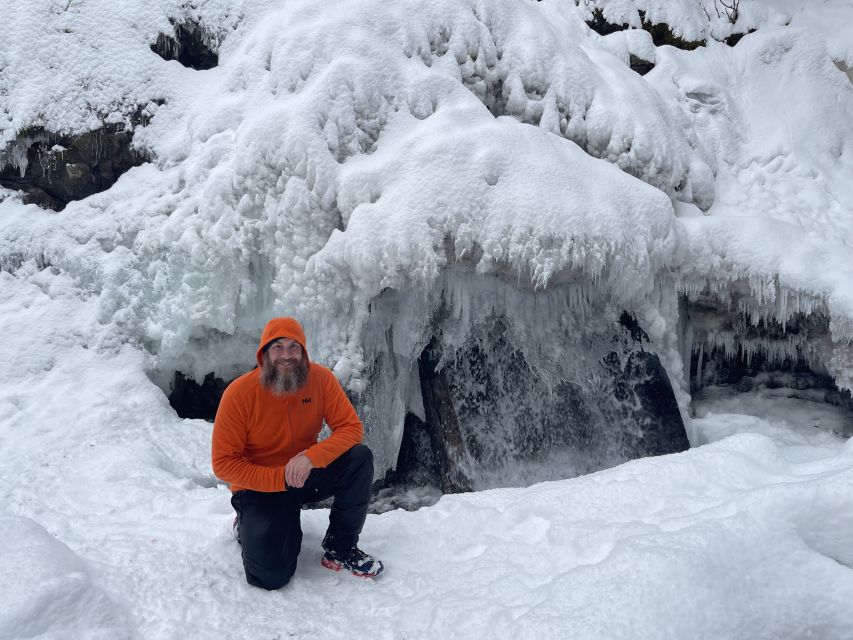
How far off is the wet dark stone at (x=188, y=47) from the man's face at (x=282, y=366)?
16.6 feet

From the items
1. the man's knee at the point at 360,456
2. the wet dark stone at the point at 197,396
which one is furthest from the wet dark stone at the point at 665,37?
the man's knee at the point at 360,456

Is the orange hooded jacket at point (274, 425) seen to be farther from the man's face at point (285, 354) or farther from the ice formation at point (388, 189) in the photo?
the ice formation at point (388, 189)

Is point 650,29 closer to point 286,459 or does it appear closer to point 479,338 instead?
point 479,338

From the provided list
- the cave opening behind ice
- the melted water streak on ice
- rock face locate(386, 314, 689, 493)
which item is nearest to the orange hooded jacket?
the melted water streak on ice

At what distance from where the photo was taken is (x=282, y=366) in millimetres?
2893

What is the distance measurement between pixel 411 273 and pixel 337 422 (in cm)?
194

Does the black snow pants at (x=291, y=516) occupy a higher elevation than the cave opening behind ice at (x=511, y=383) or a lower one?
higher

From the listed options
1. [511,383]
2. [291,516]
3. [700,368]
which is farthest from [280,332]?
[700,368]

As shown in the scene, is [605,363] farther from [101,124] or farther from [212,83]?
[101,124]

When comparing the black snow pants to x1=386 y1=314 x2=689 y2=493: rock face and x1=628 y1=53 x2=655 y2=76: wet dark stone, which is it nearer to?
x1=386 y1=314 x2=689 y2=493: rock face

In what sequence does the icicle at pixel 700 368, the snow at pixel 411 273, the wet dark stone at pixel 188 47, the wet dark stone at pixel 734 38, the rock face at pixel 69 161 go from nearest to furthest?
the snow at pixel 411 273 < the rock face at pixel 69 161 < the icicle at pixel 700 368 < the wet dark stone at pixel 188 47 < the wet dark stone at pixel 734 38

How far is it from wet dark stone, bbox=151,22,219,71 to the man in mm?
5035

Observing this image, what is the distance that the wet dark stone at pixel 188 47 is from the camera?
6.85 m

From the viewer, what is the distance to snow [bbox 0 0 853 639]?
2705 millimetres
